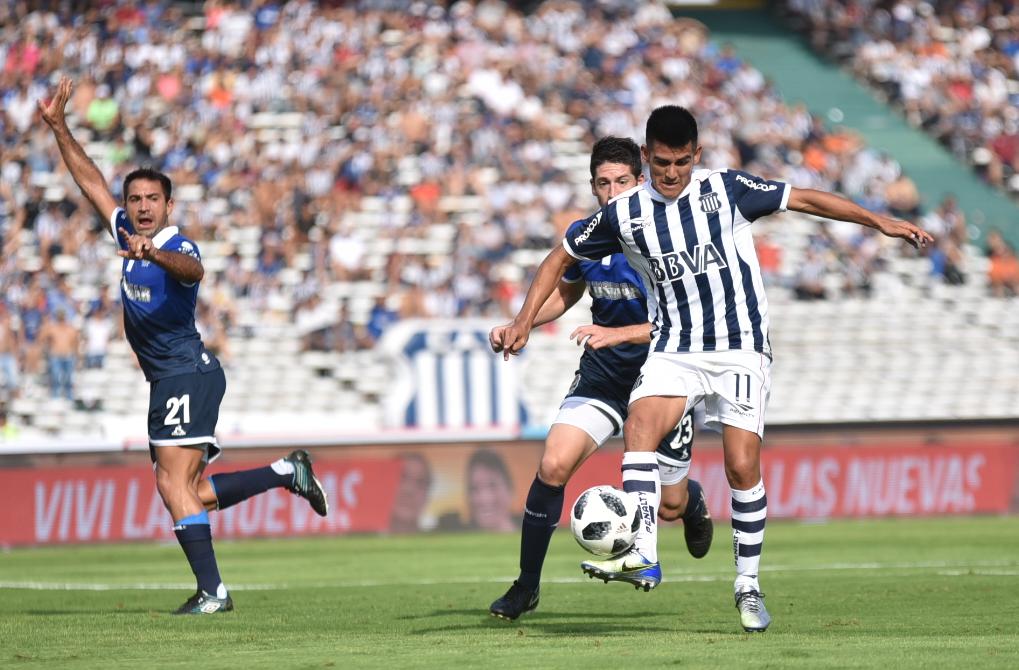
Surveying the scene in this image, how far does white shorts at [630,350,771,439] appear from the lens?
316 inches

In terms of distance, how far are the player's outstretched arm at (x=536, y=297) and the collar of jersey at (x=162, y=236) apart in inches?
94.6

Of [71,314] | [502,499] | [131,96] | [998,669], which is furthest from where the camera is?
[131,96]

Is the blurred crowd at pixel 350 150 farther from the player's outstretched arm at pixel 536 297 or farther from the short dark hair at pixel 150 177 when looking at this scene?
the player's outstretched arm at pixel 536 297

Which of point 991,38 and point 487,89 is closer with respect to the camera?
point 487,89

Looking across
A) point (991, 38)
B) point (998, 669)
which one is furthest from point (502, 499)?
point (991, 38)

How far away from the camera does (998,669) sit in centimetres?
633

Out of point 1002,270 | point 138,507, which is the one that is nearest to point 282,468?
point 138,507

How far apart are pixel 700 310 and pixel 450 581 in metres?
4.98

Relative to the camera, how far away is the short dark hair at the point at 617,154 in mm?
8938

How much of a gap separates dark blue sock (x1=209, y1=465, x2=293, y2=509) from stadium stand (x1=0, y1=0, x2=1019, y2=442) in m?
11.3

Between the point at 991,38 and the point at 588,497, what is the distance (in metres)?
27.6

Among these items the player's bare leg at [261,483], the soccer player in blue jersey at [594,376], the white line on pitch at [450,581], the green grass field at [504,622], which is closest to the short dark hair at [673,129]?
the soccer player in blue jersey at [594,376]

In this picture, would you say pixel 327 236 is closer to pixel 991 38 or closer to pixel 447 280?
pixel 447 280

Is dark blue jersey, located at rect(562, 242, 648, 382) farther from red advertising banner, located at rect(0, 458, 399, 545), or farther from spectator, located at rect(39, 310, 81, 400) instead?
spectator, located at rect(39, 310, 81, 400)
